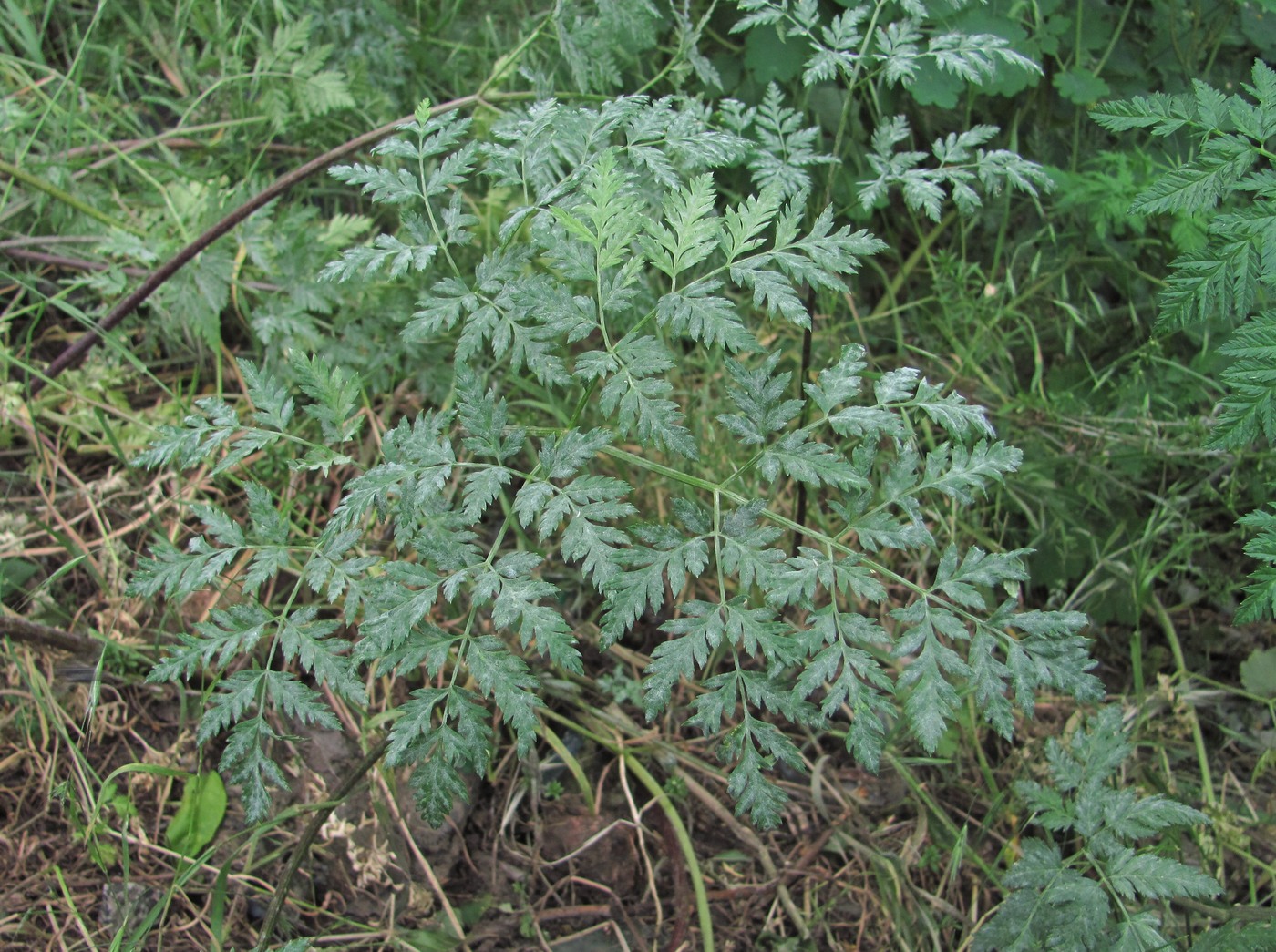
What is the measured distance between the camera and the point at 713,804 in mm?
2244

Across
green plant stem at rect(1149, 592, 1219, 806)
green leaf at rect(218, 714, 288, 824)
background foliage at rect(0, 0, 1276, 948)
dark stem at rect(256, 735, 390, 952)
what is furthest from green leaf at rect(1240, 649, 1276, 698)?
green leaf at rect(218, 714, 288, 824)

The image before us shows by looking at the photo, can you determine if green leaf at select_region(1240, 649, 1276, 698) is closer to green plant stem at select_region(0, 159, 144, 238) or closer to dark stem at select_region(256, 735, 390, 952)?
dark stem at select_region(256, 735, 390, 952)

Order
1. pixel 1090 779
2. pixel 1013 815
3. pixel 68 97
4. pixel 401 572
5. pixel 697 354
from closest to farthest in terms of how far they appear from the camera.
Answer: pixel 401 572 → pixel 1090 779 → pixel 1013 815 → pixel 697 354 → pixel 68 97

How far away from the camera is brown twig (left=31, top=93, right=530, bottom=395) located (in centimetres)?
245

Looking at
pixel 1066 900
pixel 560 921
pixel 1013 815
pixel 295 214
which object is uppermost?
pixel 295 214

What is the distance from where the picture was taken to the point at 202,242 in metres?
2.50

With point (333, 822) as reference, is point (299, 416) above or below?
above

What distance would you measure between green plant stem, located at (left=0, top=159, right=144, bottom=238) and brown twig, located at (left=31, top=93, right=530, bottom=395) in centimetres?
23

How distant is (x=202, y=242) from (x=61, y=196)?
20.6 inches

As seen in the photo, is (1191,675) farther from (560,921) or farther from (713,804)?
(560,921)

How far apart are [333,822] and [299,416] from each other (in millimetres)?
1102

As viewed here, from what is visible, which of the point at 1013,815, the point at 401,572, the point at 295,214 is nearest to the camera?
the point at 401,572

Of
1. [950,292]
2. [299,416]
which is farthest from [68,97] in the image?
[950,292]

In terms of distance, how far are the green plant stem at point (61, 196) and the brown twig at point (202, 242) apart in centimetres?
23
